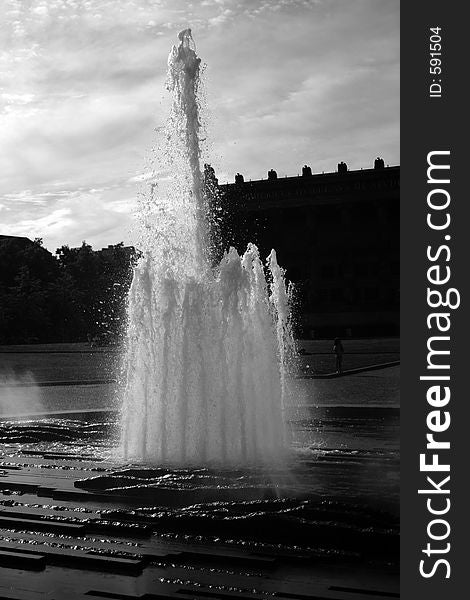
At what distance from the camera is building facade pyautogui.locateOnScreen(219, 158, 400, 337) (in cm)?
5675

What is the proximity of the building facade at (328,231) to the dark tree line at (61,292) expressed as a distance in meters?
9.32

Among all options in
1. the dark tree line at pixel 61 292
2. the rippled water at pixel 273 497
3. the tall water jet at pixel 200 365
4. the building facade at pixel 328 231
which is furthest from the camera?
the building facade at pixel 328 231

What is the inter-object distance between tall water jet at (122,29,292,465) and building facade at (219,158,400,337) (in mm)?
43719

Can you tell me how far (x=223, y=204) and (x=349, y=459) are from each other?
50432 millimetres

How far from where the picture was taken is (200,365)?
10.9 metres

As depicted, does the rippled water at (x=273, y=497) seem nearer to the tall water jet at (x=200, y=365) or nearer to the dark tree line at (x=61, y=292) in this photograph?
the tall water jet at (x=200, y=365)

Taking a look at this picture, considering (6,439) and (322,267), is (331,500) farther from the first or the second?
(322,267)

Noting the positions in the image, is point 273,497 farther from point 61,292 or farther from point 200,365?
point 61,292

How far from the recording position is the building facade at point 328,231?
186 feet

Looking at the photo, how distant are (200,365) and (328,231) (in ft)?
164

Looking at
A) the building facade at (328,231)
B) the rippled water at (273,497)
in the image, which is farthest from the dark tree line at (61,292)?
the rippled water at (273,497)

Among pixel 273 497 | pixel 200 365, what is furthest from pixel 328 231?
pixel 273 497

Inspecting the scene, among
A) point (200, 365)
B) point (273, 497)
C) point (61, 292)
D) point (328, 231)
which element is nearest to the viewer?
point (273, 497)

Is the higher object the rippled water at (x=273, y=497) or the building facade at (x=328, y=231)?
the building facade at (x=328, y=231)
